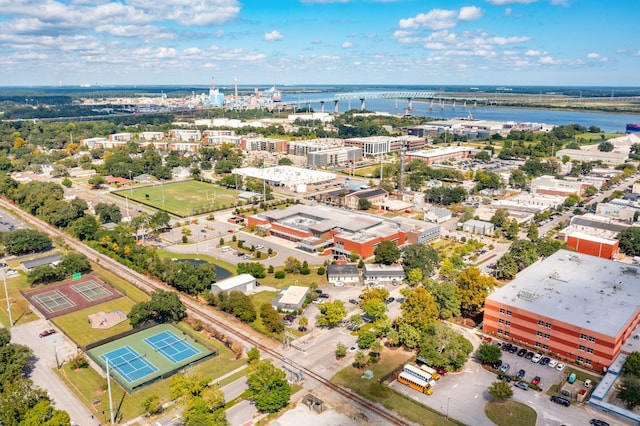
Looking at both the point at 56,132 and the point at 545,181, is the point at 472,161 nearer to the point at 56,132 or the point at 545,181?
→ the point at 545,181

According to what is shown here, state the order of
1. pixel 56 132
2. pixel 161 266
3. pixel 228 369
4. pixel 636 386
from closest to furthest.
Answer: pixel 636 386
pixel 228 369
pixel 161 266
pixel 56 132

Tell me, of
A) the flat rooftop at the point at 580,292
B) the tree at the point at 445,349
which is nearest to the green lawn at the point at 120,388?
the tree at the point at 445,349

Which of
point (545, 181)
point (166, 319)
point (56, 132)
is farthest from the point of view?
point (56, 132)

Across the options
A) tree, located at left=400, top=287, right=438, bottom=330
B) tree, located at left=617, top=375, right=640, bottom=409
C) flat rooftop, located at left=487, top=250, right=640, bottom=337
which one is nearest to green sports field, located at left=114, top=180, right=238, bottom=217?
tree, located at left=400, top=287, right=438, bottom=330

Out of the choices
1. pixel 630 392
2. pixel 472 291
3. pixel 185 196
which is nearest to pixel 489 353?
pixel 630 392

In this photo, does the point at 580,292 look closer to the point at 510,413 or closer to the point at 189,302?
the point at 510,413

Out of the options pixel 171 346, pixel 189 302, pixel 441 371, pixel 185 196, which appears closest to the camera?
pixel 441 371

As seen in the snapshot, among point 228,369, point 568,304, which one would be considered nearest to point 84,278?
point 228,369
